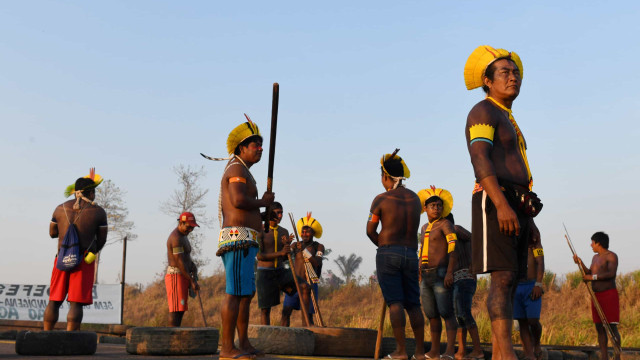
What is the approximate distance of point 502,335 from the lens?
4730mm

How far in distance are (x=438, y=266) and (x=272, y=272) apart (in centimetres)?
387

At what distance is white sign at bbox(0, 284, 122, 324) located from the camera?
19.5m

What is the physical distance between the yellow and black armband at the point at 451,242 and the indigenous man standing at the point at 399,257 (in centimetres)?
101

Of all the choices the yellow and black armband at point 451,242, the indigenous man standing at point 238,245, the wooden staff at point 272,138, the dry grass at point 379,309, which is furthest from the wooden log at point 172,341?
the dry grass at point 379,309

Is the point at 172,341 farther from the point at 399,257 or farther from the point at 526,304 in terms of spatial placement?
the point at 526,304

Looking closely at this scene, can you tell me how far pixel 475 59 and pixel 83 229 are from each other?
5394 mm

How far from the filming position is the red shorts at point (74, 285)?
868cm

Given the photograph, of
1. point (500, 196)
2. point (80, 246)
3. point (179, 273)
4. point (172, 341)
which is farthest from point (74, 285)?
point (500, 196)

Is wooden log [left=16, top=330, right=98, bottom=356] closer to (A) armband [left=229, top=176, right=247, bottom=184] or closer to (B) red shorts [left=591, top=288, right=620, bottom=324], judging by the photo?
(A) armband [left=229, top=176, right=247, bottom=184]

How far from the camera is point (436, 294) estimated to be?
350 inches

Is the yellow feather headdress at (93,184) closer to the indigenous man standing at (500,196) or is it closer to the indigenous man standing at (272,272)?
the indigenous man standing at (272,272)

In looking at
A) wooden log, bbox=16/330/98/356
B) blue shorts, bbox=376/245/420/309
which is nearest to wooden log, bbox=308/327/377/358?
blue shorts, bbox=376/245/420/309

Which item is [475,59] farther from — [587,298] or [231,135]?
[587,298]

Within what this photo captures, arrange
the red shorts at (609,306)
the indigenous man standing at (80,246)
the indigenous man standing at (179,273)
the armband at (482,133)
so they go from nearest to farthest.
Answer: the armband at (482,133), the indigenous man standing at (80,246), the red shorts at (609,306), the indigenous man standing at (179,273)
